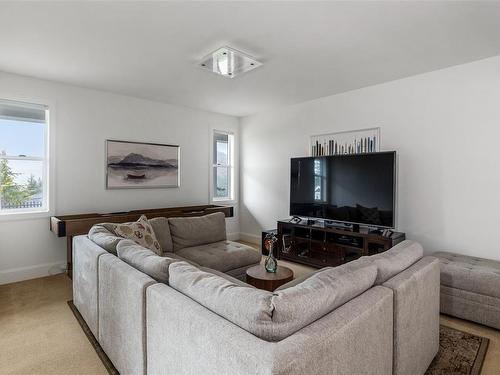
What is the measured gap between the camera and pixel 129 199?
430cm

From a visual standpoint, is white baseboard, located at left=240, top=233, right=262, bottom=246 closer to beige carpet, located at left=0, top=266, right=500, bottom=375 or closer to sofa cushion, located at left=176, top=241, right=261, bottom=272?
sofa cushion, located at left=176, top=241, right=261, bottom=272

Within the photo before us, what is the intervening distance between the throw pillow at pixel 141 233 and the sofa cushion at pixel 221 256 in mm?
335

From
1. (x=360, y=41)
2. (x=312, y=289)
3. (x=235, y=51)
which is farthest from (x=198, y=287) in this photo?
(x=360, y=41)

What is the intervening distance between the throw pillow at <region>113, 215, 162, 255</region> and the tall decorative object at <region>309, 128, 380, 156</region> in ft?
8.71

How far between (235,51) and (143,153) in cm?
237

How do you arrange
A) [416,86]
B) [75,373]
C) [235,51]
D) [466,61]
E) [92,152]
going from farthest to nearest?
[92,152] < [416,86] < [466,61] < [235,51] < [75,373]

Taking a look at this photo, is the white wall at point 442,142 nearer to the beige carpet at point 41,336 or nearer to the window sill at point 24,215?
the beige carpet at point 41,336

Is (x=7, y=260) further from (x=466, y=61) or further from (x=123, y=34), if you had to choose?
(x=466, y=61)

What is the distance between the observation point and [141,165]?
4375mm

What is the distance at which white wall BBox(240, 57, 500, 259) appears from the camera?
9.54 feet

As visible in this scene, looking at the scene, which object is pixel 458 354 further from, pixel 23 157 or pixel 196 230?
pixel 23 157

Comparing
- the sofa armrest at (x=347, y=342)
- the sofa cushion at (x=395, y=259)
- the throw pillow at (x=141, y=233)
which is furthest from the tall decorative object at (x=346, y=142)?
the sofa armrest at (x=347, y=342)

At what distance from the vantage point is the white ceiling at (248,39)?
2.08m

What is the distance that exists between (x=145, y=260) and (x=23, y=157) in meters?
2.88
